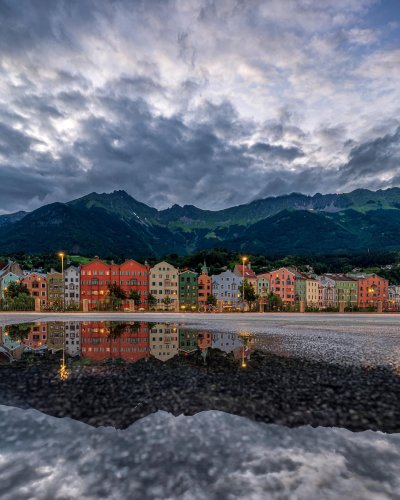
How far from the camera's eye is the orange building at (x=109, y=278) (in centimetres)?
12594

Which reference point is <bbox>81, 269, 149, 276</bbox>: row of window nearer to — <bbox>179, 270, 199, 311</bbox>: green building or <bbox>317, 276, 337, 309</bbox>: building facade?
<bbox>179, 270, 199, 311</bbox>: green building

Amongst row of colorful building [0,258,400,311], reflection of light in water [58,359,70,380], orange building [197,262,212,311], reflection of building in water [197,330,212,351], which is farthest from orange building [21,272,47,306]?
reflection of light in water [58,359,70,380]

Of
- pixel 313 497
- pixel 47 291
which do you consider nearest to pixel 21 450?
pixel 313 497

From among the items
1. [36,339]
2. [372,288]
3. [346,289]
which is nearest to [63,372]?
[36,339]

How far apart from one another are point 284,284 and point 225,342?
12949 cm

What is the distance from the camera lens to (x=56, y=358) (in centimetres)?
1720

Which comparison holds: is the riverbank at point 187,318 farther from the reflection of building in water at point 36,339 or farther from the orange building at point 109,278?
the orange building at point 109,278

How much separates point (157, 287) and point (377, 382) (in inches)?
4685

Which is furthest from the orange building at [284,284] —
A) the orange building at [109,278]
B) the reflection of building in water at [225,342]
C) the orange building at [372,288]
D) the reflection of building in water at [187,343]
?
the reflection of building in water at [187,343]

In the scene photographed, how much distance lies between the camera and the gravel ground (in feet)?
30.3

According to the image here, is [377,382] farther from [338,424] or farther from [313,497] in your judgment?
[313,497]

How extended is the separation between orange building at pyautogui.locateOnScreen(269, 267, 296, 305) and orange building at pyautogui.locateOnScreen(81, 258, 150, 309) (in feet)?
176

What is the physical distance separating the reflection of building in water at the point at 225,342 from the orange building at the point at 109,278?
335ft

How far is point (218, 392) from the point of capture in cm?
1138
